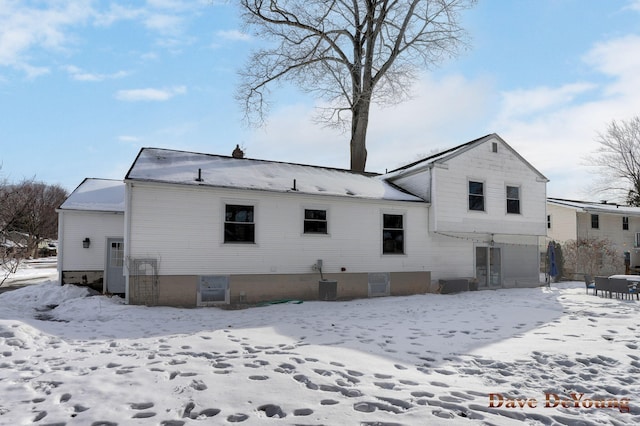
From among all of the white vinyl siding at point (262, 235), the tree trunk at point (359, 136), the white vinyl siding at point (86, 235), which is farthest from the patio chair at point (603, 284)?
the white vinyl siding at point (86, 235)

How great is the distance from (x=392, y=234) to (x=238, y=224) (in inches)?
245

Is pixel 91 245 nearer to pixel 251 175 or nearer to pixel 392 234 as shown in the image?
pixel 251 175

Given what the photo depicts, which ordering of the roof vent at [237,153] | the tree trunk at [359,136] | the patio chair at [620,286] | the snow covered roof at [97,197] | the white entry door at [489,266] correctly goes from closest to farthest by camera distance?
1. the patio chair at [620,286]
2. the snow covered roof at [97,197]
3. the white entry door at [489,266]
4. the roof vent at [237,153]
5. the tree trunk at [359,136]

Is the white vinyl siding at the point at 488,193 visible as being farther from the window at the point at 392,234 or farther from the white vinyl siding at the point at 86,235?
the white vinyl siding at the point at 86,235

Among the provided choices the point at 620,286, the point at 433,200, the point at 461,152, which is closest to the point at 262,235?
the point at 433,200

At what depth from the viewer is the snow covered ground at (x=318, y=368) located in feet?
14.1

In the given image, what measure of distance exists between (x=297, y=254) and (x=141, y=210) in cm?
523

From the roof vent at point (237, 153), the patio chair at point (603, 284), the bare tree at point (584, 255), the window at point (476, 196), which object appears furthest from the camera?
the bare tree at point (584, 255)

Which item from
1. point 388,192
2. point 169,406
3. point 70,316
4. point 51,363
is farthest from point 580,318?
point 70,316

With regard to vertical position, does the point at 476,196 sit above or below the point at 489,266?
above

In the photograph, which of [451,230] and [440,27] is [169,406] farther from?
[440,27]

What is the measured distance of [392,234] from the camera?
16078 mm

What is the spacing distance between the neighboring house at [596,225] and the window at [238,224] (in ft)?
74.1

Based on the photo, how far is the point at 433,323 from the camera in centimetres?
978
